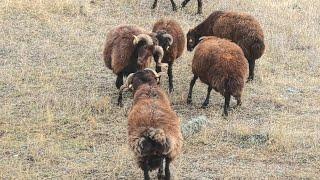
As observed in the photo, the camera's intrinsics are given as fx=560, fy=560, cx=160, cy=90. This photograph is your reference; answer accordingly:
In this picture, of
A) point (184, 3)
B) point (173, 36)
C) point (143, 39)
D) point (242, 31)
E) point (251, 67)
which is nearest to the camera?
point (143, 39)

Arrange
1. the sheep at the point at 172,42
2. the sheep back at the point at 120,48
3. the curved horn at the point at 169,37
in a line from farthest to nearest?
the sheep at the point at 172,42, the curved horn at the point at 169,37, the sheep back at the point at 120,48

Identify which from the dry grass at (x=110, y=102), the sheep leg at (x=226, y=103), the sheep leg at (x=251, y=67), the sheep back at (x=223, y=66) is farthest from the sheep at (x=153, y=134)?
the sheep leg at (x=251, y=67)

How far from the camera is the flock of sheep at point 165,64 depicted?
281 inches

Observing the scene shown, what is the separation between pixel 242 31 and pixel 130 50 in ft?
10.5

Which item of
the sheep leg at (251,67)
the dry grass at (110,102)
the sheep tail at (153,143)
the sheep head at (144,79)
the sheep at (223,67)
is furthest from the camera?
the sheep leg at (251,67)

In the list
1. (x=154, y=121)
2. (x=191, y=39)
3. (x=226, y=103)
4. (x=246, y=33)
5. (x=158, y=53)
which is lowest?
(x=191, y=39)

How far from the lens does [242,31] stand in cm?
1281

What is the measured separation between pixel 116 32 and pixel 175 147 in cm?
469

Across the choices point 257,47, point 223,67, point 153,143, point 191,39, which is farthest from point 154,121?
point 191,39

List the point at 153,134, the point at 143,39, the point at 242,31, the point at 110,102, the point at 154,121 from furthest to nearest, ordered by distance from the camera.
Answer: the point at 242,31, the point at 110,102, the point at 143,39, the point at 154,121, the point at 153,134

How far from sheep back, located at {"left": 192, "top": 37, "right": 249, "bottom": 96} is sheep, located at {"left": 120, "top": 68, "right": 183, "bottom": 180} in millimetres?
2609

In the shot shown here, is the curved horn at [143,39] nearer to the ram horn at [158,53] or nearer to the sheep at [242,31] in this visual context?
the ram horn at [158,53]

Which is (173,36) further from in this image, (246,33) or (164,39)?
(246,33)

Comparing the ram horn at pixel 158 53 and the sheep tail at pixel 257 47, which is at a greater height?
the ram horn at pixel 158 53
